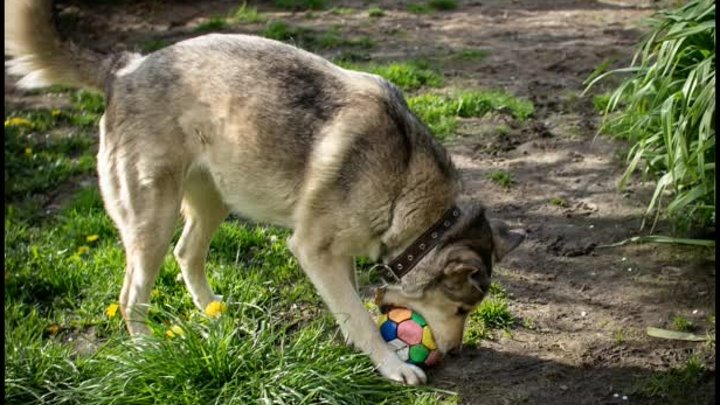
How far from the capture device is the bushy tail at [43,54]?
464 centimetres

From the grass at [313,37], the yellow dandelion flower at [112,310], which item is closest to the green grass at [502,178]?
the yellow dandelion flower at [112,310]

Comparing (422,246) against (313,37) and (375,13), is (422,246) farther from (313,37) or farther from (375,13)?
(375,13)

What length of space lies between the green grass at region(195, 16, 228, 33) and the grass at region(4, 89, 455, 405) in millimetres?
3252

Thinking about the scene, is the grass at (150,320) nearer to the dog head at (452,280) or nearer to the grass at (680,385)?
the dog head at (452,280)

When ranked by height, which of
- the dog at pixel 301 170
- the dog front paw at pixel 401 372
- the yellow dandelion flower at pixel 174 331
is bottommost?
the dog front paw at pixel 401 372

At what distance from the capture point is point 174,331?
13.7ft

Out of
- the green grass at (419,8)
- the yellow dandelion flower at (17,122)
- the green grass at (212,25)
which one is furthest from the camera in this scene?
the green grass at (419,8)

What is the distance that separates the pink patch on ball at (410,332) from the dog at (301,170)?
98mm

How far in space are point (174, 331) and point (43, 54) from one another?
5.67 ft

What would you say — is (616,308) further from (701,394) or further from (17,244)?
(17,244)

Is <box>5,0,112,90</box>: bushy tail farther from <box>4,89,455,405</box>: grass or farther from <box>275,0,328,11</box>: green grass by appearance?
<box>275,0,328,11</box>: green grass

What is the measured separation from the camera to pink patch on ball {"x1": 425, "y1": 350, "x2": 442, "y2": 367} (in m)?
4.47

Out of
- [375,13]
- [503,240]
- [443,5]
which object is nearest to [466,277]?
[503,240]

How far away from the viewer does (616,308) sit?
16.5 feet
